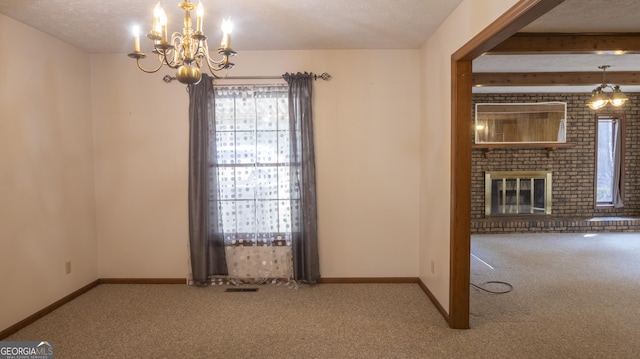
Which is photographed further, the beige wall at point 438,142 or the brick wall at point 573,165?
the brick wall at point 573,165

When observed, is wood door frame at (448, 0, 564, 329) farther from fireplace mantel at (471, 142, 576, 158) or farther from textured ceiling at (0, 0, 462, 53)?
fireplace mantel at (471, 142, 576, 158)

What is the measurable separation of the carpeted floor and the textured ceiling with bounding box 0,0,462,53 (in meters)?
2.50

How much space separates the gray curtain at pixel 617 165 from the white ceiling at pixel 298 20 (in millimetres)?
4217

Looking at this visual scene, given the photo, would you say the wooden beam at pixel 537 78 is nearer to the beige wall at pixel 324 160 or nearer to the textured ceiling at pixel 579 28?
the textured ceiling at pixel 579 28

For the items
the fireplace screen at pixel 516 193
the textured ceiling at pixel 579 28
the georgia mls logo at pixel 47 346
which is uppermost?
the textured ceiling at pixel 579 28

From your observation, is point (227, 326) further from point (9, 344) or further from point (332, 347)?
point (9, 344)

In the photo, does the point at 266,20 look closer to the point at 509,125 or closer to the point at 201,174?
the point at 201,174

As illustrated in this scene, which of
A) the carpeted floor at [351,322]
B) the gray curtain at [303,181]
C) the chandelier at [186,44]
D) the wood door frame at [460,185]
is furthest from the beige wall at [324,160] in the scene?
the chandelier at [186,44]

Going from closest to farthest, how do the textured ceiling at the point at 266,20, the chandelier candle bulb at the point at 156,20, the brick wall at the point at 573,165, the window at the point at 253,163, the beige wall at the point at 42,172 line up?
1. the chandelier candle bulb at the point at 156,20
2. the textured ceiling at the point at 266,20
3. the beige wall at the point at 42,172
4. the window at the point at 253,163
5. the brick wall at the point at 573,165

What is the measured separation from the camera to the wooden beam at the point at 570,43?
3.63 meters

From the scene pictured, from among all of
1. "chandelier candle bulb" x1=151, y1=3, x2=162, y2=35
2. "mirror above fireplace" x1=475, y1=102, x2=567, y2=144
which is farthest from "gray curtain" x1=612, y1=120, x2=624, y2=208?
"chandelier candle bulb" x1=151, y1=3, x2=162, y2=35

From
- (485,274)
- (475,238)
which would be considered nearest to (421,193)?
(485,274)

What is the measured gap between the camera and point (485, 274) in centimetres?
414

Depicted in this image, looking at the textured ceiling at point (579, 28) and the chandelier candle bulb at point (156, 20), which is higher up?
the textured ceiling at point (579, 28)
